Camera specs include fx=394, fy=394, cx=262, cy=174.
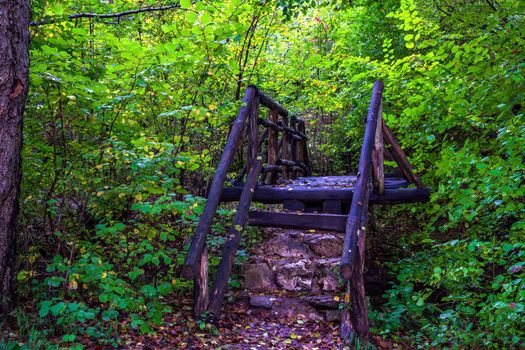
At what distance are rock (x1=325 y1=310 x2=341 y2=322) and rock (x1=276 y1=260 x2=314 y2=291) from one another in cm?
42

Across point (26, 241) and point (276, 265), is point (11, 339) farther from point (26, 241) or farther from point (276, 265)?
point (276, 265)

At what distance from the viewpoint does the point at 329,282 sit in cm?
458

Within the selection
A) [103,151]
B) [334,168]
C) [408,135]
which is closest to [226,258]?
[103,151]

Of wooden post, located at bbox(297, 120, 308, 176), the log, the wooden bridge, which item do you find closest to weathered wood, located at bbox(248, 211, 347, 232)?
the wooden bridge

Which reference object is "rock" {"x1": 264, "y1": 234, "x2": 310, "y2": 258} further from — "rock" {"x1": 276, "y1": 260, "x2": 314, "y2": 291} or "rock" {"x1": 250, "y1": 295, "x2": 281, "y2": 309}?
"rock" {"x1": 250, "y1": 295, "x2": 281, "y2": 309}

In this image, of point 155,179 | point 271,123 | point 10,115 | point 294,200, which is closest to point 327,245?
point 294,200

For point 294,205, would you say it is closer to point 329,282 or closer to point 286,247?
point 286,247

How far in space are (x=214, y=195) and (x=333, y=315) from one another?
180cm

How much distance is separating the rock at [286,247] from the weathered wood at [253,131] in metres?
1.01

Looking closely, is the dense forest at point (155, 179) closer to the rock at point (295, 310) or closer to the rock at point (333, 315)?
the rock at point (333, 315)

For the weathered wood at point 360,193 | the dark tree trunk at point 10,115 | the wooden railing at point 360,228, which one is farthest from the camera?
the wooden railing at point 360,228

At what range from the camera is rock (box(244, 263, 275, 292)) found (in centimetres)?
468

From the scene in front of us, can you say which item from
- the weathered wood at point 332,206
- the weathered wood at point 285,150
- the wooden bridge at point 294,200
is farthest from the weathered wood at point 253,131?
the weathered wood at point 285,150

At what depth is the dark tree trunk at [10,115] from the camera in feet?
9.59
